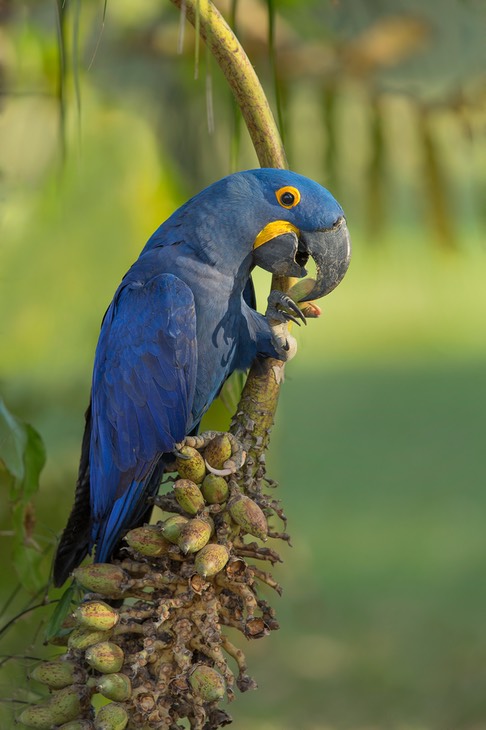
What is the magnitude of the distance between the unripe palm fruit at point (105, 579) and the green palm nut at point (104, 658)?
0.16 feet

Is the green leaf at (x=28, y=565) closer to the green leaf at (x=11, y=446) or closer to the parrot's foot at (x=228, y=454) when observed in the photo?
the green leaf at (x=11, y=446)

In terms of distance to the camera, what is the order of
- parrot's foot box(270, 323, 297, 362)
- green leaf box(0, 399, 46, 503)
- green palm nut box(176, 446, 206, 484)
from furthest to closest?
green leaf box(0, 399, 46, 503) → parrot's foot box(270, 323, 297, 362) → green palm nut box(176, 446, 206, 484)

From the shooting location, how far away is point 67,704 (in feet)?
2.40

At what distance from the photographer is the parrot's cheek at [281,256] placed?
0.95 meters

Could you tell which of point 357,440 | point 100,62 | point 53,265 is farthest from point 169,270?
point 357,440

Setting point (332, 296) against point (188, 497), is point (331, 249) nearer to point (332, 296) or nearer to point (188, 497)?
point (188, 497)

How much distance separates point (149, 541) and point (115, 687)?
Answer: 0.12 metres

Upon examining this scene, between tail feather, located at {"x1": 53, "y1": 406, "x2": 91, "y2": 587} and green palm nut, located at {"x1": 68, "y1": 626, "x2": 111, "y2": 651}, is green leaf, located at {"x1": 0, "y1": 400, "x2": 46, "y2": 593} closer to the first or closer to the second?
tail feather, located at {"x1": 53, "y1": 406, "x2": 91, "y2": 587}

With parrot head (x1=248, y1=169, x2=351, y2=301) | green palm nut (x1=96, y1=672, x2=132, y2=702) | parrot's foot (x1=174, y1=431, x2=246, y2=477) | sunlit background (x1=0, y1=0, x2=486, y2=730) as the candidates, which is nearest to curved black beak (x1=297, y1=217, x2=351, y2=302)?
parrot head (x1=248, y1=169, x2=351, y2=301)

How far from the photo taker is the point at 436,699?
3445 millimetres

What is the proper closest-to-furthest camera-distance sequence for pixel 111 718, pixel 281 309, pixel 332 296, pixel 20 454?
pixel 111 718 → pixel 281 309 → pixel 20 454 → pixel 332 296

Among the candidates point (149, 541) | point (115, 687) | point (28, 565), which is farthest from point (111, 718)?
point (28, 565)

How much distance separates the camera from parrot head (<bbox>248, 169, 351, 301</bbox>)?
3.12ft

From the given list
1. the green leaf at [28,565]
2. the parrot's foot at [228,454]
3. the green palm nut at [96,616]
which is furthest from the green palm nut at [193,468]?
the green leaf at [28,565]
